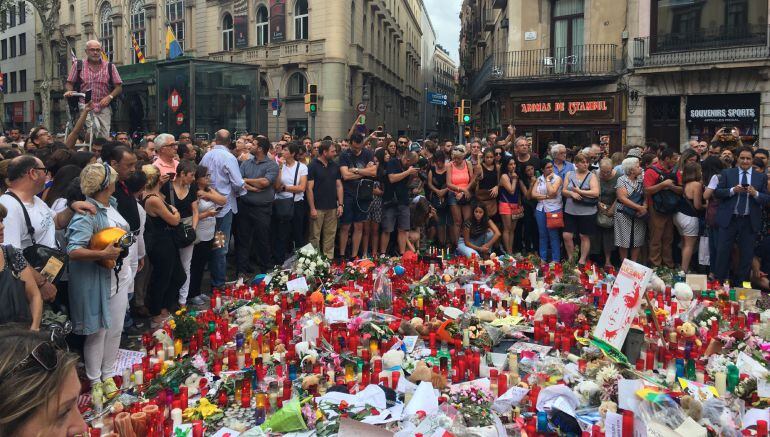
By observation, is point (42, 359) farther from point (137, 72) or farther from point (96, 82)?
point (137, 72)

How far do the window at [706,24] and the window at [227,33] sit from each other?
24238 mm

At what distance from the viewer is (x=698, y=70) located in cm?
1919

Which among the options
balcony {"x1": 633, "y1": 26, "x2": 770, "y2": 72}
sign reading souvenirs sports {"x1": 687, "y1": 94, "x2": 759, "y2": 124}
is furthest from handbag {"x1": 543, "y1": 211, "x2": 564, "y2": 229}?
sign reading souvenirs sports {"x1": 687, "y1": 94, "x2": 759, "y2": 124}

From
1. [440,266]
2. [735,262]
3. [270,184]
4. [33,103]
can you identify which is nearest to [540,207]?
[440,266]

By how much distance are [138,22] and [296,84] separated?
16.4 meters

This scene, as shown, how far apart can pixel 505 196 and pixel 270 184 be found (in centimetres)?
378

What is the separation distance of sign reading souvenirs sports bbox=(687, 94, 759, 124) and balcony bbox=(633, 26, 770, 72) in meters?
1.15

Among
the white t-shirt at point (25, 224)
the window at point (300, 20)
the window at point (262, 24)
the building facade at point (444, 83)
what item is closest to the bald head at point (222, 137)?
the white t-shirt at point (25, 224)

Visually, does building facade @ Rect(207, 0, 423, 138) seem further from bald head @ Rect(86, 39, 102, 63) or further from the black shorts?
the black shorts

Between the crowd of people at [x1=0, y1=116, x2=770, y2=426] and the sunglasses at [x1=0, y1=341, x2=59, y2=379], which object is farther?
the crowd of people at [x1=0, y1=116, x2=770, y2=426]

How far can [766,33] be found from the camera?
18484mm

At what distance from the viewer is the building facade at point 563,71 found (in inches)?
828

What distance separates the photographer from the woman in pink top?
33.6 feet

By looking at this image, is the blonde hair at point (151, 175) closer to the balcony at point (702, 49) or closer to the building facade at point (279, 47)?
the balcony at point (702, 49)
